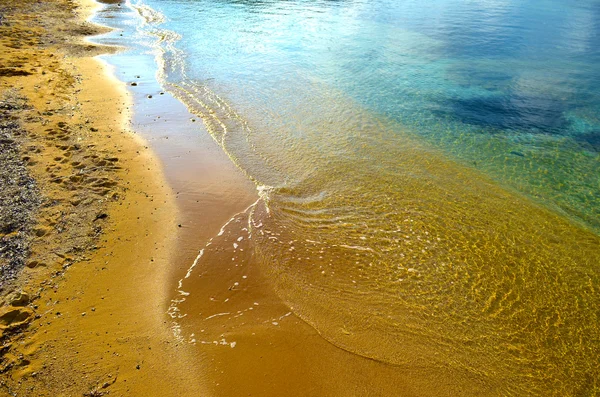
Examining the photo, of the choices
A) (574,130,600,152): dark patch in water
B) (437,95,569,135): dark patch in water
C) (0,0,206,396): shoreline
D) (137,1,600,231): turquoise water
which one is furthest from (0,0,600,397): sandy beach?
(574,130,600,152): dark patch in water

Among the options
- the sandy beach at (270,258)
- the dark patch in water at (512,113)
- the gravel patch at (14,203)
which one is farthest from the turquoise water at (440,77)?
the gravel patch at (14,203)

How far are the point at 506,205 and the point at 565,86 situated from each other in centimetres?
1117

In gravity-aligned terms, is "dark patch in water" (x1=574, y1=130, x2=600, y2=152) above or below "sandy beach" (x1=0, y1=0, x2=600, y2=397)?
above

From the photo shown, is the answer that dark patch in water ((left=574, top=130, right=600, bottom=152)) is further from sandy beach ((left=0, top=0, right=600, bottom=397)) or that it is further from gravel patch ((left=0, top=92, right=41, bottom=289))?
gravel patch ((left=0, top=92, right=41, bottom=289))

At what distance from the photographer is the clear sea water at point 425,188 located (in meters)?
6.04

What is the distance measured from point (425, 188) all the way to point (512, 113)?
697 centimetres

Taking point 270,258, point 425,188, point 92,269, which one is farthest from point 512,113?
point 92,269

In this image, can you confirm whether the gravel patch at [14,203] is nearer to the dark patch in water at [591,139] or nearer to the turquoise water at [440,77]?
the turquoise water at [440,77]

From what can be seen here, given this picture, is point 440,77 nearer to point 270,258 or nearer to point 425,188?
point 425,188

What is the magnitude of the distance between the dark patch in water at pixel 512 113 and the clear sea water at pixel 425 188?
0.29 ft

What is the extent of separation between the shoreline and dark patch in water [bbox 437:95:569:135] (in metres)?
10.8

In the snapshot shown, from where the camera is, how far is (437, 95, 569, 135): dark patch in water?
12852 mm

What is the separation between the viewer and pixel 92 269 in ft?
21.4

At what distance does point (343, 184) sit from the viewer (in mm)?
9484
